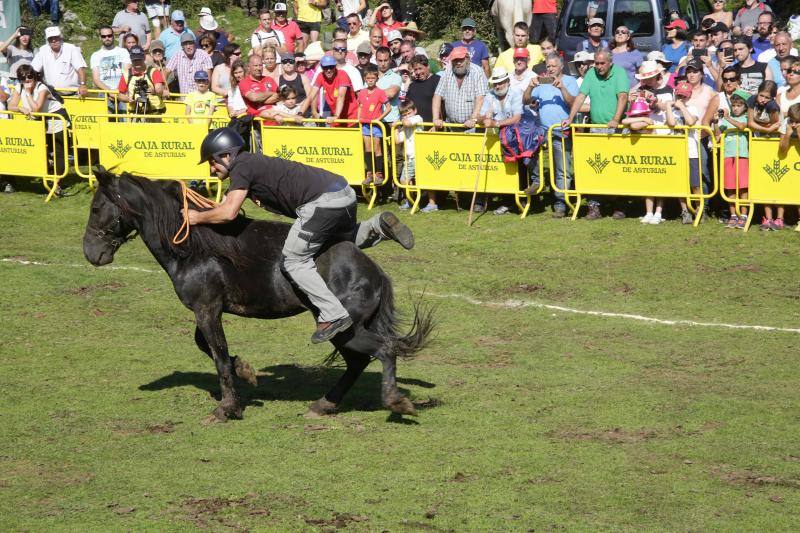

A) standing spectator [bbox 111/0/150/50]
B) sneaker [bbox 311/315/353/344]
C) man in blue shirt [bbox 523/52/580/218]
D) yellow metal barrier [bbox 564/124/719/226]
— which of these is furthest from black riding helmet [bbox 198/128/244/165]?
standing spectator [bbox 111/0/150/50]

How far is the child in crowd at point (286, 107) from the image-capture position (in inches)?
720

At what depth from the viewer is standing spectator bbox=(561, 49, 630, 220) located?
16188 mm

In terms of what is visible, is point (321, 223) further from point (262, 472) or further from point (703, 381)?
point (703, 381)

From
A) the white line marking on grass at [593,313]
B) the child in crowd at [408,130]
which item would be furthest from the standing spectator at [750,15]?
the white line marking on grass at [593,313]

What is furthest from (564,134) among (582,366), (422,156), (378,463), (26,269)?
(378,463)

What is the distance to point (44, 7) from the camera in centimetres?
3050

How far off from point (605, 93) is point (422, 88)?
3032 mm

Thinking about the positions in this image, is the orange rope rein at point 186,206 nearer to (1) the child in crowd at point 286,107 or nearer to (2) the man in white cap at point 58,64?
(1) the child in crowd at point 286,107

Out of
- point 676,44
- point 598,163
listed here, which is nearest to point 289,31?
point 676,44

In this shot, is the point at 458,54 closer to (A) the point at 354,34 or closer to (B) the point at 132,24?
(A) the point at 354,34

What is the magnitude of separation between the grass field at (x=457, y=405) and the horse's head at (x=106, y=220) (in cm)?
140

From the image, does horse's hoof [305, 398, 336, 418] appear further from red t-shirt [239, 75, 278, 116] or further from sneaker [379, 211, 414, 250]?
red t-shirt [239, 75, 278, 116]

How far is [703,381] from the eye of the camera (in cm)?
1016

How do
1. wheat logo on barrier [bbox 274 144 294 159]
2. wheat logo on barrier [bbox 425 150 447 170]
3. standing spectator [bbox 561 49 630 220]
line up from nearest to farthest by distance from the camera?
standing spectator [bbox 561 49 630 220] < wheat logo on barrier [bbox 425 150 447 170] < wheat logo on barrier [bbox 274 144 294 159]
